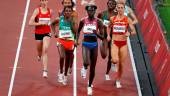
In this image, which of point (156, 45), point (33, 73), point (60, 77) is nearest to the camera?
point (60, 77)

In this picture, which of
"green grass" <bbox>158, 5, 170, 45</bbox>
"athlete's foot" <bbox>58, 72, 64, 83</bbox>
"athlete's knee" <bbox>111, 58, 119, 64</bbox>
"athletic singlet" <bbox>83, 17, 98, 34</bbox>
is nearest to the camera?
"athletic singlet" <bbox>83, 17, 98, 34</bbox>

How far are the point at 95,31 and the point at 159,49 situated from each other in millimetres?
2394

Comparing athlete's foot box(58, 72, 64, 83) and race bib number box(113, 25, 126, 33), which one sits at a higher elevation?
race bib number box(113, 25, 126, 33)

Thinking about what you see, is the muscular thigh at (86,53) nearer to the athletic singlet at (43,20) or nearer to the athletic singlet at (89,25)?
the athletic singlet at (89,25)

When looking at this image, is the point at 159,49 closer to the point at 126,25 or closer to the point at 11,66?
the point at 126,25

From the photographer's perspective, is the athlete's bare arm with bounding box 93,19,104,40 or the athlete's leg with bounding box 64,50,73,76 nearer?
the athlete's bare arm with bounding box 93,19,104,40

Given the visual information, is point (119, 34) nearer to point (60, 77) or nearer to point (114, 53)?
point (114, 53)

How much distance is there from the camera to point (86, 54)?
12.7m

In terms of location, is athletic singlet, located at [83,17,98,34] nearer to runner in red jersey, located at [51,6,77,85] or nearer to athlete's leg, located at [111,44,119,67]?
runner in red jersey, located at [51,6,77,85]

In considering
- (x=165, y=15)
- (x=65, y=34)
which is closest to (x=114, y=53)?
(x=65, y=34)

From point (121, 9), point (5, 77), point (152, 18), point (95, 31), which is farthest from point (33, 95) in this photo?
point (152, 18)

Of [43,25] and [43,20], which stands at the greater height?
[43,20]

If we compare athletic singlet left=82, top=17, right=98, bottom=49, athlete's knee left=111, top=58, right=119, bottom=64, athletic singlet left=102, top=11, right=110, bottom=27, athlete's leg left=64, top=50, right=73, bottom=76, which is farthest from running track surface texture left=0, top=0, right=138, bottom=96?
athletic singlet left=102, top=11, right=110, bottom=27

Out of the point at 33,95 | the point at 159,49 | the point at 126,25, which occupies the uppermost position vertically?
the point at 126,25
